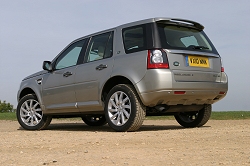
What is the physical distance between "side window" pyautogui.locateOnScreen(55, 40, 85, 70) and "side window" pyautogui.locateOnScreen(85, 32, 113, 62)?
0.31 metres

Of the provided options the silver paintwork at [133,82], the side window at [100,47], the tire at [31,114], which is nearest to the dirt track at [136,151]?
the silver paintwork at [133,82]

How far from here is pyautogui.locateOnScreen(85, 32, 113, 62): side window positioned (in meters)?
7.62

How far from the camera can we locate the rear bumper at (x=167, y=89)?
6523 millimetres

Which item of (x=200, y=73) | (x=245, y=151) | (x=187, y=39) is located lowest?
(x=245, y=151)

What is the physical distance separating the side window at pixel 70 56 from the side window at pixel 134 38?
125 centimetres

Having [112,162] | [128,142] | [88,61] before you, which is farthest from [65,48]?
[112,162]

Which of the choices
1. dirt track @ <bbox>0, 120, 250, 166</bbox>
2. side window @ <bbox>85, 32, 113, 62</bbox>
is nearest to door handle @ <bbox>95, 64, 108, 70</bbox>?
side window @ <bbox>85, 32, 113, 62</bbox>

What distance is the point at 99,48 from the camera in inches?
310

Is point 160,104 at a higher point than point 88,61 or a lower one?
lower

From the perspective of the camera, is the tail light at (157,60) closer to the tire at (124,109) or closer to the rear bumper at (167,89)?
the rear bumper at (167,89)

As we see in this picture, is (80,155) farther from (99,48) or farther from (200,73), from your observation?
(99,48)

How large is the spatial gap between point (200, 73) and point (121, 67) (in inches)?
53.7

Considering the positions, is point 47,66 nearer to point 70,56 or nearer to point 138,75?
point 70,56

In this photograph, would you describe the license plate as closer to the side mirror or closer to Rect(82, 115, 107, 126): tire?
the side mirror
